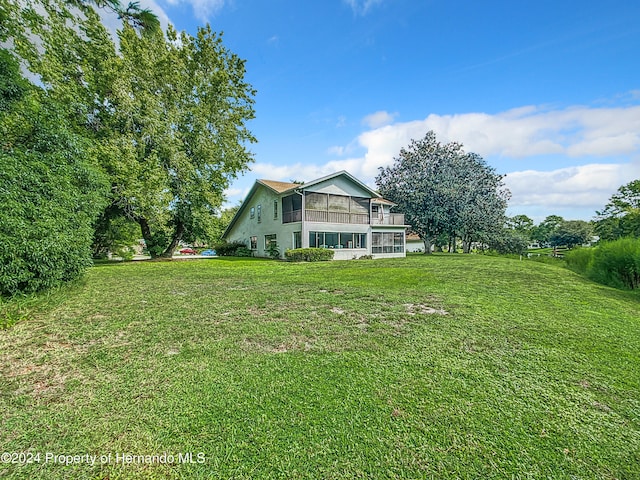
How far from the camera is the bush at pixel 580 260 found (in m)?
13.5

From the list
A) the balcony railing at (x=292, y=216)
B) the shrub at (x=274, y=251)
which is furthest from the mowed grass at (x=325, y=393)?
the shrub at (x=274, y=251)

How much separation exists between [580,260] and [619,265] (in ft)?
18.2

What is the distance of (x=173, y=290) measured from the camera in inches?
296

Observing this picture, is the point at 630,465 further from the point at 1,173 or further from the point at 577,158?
the point at 577,158

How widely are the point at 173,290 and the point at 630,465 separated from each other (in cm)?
847

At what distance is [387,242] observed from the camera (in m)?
23.7

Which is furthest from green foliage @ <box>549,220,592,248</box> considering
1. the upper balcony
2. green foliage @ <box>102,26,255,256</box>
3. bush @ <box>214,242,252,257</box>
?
green foliage @ <box>102,26,255,256</box>

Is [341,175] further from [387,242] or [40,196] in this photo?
[40,196]

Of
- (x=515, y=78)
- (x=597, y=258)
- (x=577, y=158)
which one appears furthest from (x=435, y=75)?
(x=577, y=158)

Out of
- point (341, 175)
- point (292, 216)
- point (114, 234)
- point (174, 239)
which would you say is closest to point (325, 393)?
point (292, 216)

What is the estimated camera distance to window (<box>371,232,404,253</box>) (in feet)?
75.5

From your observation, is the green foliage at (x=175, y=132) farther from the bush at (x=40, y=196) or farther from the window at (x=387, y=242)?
the window at (x=387, y=242)

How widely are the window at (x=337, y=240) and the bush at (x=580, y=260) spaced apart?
42.3ft

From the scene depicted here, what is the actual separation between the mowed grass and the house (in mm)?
14371
